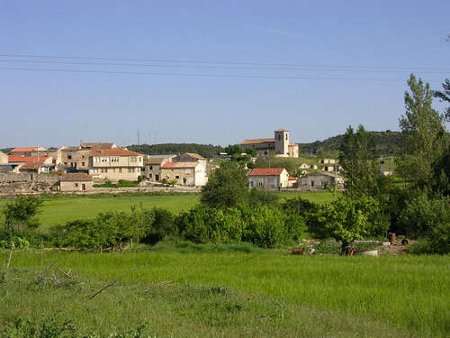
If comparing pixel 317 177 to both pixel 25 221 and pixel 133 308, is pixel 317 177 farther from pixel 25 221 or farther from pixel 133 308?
pixel 133 308

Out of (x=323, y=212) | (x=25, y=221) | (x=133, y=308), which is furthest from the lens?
(x=25, y=221)

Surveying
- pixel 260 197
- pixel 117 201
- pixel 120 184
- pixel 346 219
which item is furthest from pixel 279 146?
pixel 346 219

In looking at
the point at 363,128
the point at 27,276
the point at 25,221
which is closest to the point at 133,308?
the point at 27,276

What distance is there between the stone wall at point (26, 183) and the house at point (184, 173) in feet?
85.1

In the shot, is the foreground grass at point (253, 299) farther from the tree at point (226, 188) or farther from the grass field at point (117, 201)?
the grass field at point (117, 201)

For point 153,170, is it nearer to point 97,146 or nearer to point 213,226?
point 97,146

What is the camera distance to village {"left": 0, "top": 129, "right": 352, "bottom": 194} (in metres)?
96.1

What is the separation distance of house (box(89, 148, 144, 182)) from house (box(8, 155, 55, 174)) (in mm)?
12225

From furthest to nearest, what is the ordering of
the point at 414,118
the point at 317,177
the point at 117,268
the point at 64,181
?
the point at 317,177 → the point at 64,181 → the point at 414,118 → the point at 117,268

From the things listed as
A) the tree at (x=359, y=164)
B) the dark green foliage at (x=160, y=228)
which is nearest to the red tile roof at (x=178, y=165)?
the tree at (x=359, y=164)

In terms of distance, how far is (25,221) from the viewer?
3766 cm

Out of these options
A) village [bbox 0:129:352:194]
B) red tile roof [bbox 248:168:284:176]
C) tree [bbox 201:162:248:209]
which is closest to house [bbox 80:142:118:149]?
village [bbox 0:129:352:194]

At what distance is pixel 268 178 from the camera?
102688 mm

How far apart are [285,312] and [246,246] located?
1621cm
